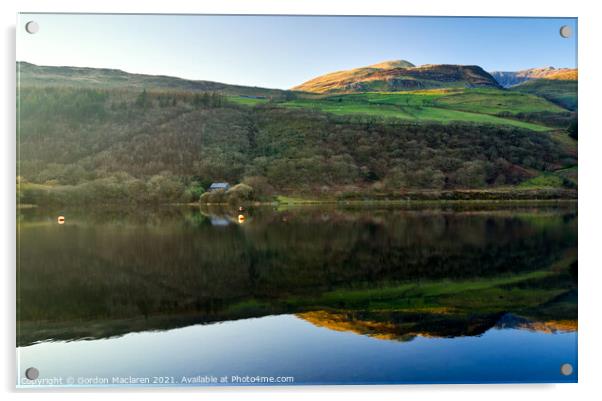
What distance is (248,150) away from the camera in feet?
29.8

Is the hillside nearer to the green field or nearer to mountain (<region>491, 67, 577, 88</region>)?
the green field

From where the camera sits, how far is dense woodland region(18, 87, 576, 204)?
8.01m

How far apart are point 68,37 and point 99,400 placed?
4545mm

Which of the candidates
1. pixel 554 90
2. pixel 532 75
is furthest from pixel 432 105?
pixel 554 90

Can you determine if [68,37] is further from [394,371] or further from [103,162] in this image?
[394,371]

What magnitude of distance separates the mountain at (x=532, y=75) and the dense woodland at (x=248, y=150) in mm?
1025

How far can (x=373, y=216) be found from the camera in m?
8.92

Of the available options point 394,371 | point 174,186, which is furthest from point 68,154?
point 394,371

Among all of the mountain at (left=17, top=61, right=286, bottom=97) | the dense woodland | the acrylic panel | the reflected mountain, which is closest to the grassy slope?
the acrylic panel

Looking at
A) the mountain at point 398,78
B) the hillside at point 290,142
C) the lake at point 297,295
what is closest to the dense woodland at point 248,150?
the hillside at point 290,142

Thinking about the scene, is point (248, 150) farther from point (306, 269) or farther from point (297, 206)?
point (306, 269)

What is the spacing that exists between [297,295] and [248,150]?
145 inches

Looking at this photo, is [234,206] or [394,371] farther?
[234,206]

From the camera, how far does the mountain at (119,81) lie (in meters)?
7.04
